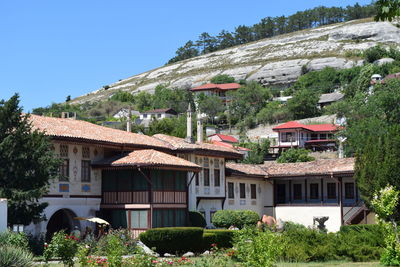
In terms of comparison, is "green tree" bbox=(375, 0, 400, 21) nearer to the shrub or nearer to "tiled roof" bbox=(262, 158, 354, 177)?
the shrub

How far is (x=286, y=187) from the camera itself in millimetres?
44062

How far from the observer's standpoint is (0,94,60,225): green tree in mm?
24109

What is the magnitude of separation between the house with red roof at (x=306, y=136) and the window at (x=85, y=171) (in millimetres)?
55069

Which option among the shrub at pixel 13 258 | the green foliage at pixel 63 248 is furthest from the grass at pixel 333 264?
the shrub at pixel 13 258

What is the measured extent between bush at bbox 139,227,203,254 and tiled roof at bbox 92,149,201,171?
14.1 ft

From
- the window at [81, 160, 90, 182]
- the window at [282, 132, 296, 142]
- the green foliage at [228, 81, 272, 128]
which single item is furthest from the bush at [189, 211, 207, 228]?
the green foliage at [228, 81, 272, 128]

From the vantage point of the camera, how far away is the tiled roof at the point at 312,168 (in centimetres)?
3884

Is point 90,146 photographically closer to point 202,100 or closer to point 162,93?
point 202,100

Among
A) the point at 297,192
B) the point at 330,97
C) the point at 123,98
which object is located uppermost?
the point at 123,98

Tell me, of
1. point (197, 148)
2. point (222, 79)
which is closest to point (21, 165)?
point (197, 148)

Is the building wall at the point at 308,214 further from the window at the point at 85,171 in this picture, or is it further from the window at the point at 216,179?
the window at the point at 85,171

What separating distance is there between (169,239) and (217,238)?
2383 mm

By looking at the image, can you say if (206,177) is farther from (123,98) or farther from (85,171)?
(123,98)

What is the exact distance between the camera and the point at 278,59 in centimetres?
13738
